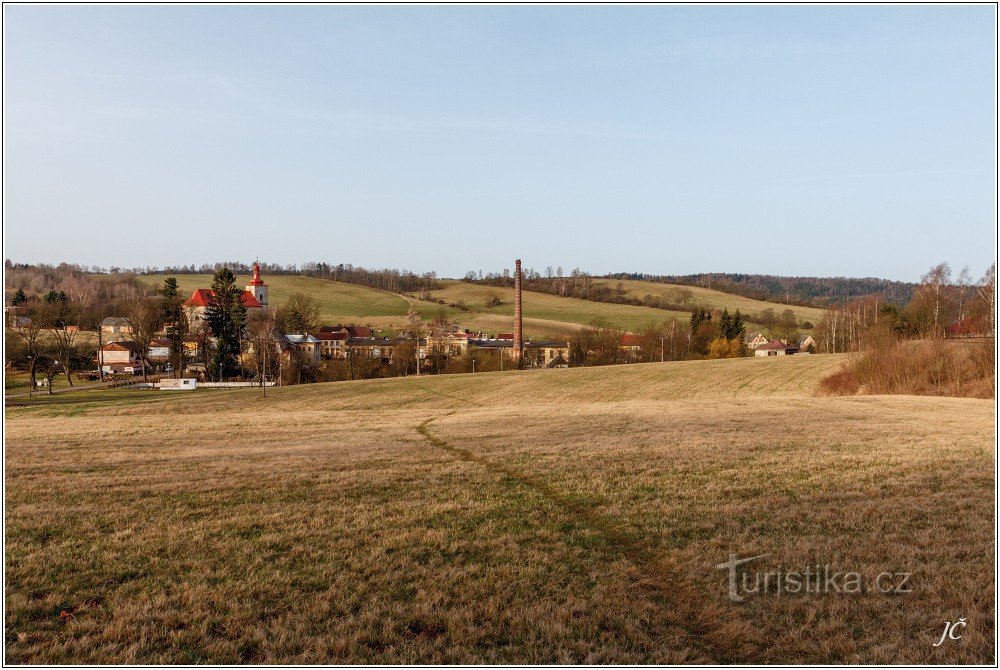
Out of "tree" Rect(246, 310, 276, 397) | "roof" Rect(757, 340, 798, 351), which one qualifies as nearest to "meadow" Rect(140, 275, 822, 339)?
"roof" Rect(757, 340, 798, 351)

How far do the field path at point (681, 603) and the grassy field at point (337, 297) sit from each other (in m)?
147

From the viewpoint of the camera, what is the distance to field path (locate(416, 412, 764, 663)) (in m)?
7.21

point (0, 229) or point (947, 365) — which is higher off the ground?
point (0, 229)

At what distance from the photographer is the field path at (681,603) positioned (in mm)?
7211

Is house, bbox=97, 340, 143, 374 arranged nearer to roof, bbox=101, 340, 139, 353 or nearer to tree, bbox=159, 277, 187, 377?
roof, bbox=101, 340, 139, 353

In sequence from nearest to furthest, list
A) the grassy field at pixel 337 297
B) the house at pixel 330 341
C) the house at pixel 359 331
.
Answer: the house at pixel 330 341 → the house at pixel 359 331 → the grassy field at pixel 337 297

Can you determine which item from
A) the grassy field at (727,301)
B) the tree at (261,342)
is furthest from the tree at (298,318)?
the grassy field at (727,301)

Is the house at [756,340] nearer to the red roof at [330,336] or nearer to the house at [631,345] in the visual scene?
the house at [631,345]

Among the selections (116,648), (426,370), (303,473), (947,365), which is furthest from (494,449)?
(426,370)

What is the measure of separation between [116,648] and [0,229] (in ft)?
31.5

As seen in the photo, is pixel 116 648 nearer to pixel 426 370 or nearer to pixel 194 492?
pixel 194 492

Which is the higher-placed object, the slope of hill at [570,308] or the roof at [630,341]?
the slope of hill at [570,308]

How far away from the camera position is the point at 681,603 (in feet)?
26.8

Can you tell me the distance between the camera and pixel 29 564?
9.25m
